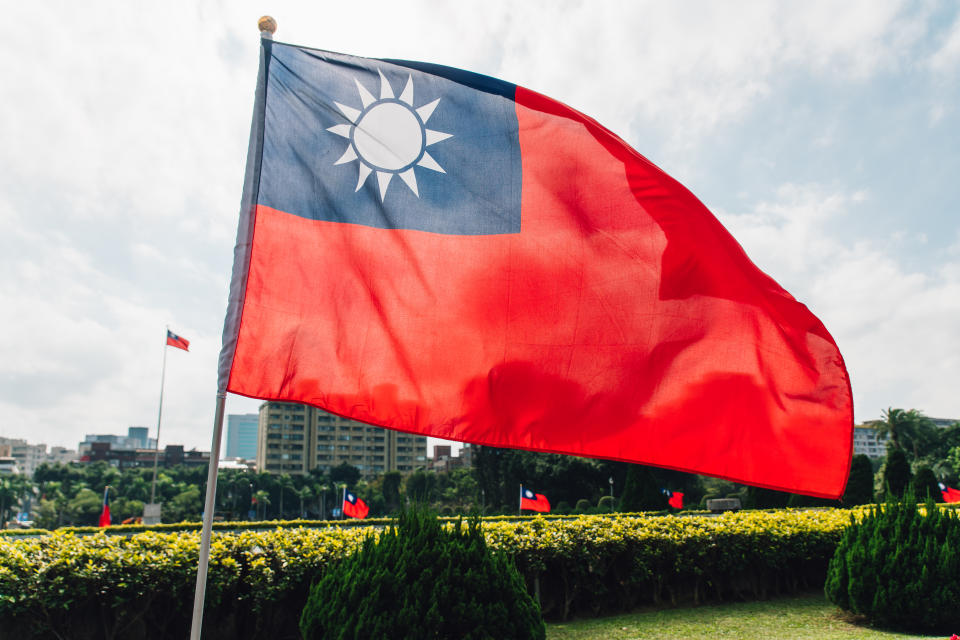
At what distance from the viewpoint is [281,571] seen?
6.57m

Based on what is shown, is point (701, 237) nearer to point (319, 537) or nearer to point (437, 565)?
point (437, 565)

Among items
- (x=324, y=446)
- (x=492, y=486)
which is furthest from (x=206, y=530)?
(x=324, y=446)

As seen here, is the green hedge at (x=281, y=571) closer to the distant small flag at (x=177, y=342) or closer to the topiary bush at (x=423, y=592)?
the topiary bush at (x=423, y=592)

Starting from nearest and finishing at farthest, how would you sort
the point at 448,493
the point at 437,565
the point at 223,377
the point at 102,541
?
the point at 223,377 < the point at 437,565 < the point at 102,541 < the point at 448,493

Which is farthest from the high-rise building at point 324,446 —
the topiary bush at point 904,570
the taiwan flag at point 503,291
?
the taiwan flag at point 503,291

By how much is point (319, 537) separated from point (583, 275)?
4.07 m

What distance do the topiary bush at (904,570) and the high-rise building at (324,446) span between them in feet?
430

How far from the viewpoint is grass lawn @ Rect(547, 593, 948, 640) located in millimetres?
7461

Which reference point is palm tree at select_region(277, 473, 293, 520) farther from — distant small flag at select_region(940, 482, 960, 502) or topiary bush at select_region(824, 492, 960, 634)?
topiary bush at select_region(824, 492, 960, 634)

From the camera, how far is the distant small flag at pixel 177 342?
120 feet

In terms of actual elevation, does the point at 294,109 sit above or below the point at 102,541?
above

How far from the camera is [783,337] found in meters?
4.77

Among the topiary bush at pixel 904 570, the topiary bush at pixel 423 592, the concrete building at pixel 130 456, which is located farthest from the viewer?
the concrete building at pixel 130 456

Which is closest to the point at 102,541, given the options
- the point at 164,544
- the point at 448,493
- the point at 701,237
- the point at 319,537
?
the point at 164,544
